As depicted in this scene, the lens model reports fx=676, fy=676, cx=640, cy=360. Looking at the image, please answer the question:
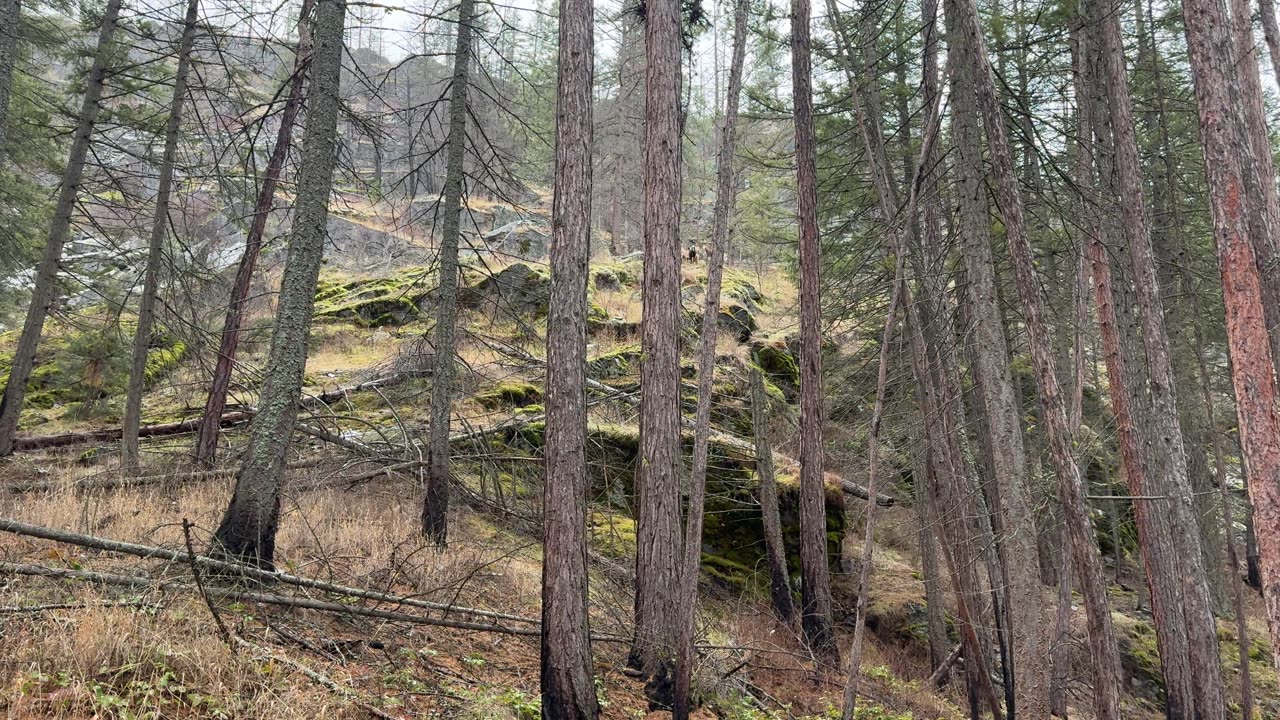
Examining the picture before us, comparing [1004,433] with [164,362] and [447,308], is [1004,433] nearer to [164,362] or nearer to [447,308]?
[447,308]

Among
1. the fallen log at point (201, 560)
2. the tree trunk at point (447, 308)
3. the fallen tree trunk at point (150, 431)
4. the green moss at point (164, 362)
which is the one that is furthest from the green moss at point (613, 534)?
the green moss at point (164, 362)

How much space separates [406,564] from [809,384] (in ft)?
18.6

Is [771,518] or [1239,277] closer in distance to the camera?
[1239,277]

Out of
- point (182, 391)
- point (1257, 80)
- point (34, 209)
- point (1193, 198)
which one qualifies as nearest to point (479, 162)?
point (182, 391)

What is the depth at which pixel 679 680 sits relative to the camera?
6035mm

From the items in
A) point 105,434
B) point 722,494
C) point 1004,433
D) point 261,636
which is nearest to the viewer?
point 261,636

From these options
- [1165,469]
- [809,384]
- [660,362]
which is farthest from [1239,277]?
[660,362]

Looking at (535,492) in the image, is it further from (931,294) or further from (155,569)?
(931,294)

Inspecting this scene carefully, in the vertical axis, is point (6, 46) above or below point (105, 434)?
above

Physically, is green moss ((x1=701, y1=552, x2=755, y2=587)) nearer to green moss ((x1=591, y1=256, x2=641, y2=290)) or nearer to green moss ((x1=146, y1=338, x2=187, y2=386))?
green moss ((x1=591, y1=256, x2=641, y2=290))

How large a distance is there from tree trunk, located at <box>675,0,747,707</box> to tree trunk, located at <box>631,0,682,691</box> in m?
0.26

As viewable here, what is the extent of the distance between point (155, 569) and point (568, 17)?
5.76 m

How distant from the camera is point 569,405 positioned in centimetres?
554

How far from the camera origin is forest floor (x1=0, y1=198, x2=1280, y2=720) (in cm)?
418
